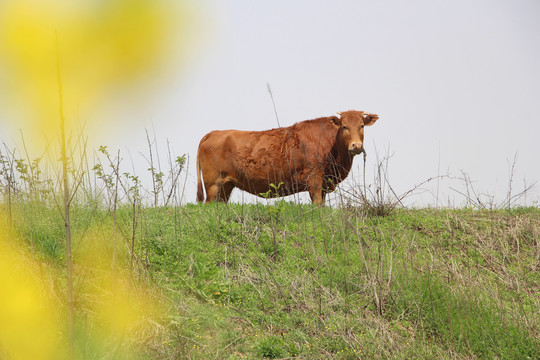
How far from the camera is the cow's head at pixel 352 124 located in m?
8.34

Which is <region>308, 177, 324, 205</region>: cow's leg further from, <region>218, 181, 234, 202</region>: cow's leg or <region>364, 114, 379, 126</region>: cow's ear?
<region>218, 181, 234, 202</region>: cow's leg

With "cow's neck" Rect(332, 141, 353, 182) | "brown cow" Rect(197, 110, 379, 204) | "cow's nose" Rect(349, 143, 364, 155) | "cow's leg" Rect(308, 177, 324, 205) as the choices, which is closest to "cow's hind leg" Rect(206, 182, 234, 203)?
"brown cow" Rect(197, 110, 379, 204)

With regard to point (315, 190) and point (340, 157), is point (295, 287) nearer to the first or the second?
point (315, 190)

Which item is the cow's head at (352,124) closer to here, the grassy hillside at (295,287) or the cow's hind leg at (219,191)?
the grassy hillside at (295,287)

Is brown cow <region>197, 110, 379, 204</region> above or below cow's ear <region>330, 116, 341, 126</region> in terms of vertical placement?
below

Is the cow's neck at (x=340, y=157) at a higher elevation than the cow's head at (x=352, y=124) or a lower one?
lower

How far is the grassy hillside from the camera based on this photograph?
416cm

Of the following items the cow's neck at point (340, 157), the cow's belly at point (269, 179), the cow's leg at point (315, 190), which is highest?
the cow's neck at point (340, 157)

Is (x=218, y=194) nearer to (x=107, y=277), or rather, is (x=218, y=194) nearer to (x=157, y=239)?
(x=157, y=239)

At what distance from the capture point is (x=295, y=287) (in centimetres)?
496

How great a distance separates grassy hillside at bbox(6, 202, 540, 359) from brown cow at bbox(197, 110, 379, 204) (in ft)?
5.28

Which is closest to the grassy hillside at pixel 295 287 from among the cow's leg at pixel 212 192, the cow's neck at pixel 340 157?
the cow's neck at pixel 340 157

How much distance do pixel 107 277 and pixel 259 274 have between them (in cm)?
155

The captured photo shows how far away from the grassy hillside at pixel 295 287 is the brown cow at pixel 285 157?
5.28ft
